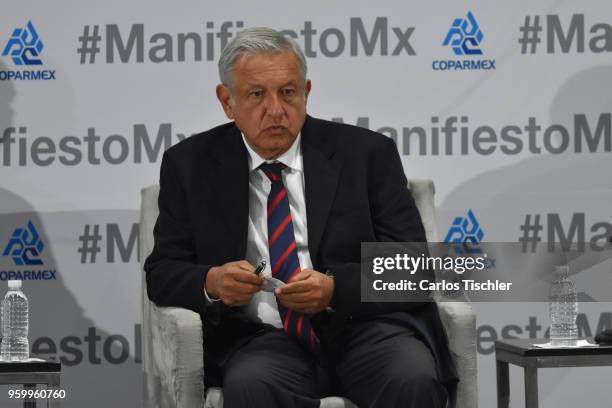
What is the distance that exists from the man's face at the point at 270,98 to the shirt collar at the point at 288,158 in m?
0.05

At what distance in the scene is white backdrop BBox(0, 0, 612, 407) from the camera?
178 inches

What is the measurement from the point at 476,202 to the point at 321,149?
1.30 meters

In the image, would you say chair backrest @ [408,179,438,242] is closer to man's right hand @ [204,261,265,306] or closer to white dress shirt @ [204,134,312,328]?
white dress shirt @ [204,134,312,328]

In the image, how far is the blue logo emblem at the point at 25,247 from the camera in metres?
4.54

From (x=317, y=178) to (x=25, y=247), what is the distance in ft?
5.76

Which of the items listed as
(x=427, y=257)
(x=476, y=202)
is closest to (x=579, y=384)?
(x=476, y=202)

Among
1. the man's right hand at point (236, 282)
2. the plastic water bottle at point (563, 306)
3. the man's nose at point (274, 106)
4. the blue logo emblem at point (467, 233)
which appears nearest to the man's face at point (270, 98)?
the man's nose at point (274, 106)

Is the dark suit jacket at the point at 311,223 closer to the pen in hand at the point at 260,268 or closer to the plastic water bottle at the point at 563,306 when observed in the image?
the pen in hand at the point at 260,268

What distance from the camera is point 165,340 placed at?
321 cm

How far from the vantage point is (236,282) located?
121 inches

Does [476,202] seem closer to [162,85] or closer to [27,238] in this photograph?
[162,85]

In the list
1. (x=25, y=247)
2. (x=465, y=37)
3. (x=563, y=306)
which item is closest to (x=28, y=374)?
(x=25, y=247)

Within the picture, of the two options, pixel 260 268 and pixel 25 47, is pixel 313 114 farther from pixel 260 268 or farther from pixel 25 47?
pixel 260 268

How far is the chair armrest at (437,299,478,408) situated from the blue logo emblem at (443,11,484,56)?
166 centimetres
